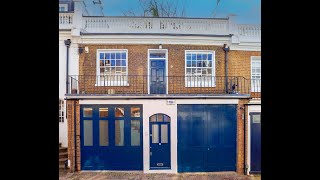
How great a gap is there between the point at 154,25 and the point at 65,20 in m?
3.38

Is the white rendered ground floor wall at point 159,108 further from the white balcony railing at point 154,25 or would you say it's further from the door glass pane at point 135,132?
the white balcony railing at point 154,25

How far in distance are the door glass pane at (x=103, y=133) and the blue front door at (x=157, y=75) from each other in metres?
2.24

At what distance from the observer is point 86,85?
7961 millimetres

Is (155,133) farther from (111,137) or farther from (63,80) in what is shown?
(63,80)

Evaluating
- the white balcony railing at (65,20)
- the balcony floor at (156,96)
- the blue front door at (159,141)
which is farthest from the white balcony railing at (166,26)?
the blue front door at (159,141)

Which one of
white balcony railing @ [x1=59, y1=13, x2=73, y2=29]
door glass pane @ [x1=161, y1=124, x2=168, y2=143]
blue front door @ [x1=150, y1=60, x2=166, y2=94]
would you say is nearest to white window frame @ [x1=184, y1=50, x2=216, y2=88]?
blue front door @ [x1=150, y1=60, x2=166, y2=94]

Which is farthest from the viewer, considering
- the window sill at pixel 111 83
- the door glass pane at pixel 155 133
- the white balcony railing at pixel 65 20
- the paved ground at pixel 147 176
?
the window sill at pixel 111 83

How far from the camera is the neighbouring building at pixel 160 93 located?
7281mm

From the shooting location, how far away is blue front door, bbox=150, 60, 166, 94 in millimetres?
8242

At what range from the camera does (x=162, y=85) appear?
8.26 meters

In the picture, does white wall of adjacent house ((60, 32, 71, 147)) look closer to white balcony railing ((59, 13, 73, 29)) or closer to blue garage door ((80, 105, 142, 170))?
white balcony railing ((59, 13, 73, 29))

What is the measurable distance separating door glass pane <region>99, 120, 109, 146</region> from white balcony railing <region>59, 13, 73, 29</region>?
12.6 ft

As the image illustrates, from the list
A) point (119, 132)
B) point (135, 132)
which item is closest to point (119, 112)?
point (119, 132)
